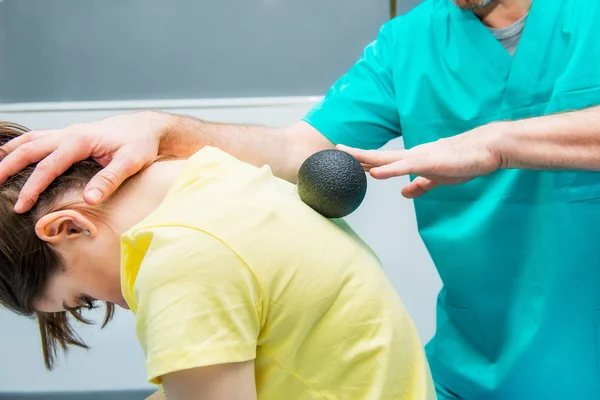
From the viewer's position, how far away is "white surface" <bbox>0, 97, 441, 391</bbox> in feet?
4.56

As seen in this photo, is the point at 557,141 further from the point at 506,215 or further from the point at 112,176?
the point at 112,176

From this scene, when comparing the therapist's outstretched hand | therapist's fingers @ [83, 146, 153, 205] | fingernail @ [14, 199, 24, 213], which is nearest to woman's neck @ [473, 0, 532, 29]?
the therapist's outstretched hand

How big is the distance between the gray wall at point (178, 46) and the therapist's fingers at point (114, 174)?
730mm

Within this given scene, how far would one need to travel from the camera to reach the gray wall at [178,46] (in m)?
1.36

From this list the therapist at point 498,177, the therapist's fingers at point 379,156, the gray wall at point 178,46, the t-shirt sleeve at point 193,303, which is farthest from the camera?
the gray wall at point 178,46

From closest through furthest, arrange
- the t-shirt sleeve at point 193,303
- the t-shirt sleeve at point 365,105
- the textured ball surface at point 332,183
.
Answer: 1. the t-shirt sleeve at point 193,303
2. the textured ball surface at point 332,183
3. the t-shirt sleeve at point 365,105

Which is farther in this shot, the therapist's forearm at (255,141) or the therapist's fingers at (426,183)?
the therapist's forearm at (255,141)

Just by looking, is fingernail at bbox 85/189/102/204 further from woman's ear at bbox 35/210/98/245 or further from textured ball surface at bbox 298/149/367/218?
textured ball surface at bbox 298/149/367/218

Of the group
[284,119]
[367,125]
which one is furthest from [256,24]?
[367,125]

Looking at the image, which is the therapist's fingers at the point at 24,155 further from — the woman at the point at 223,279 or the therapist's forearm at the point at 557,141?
the therapist's forearm at the point at 557,141

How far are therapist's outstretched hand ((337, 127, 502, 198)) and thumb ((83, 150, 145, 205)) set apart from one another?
0.27 meters

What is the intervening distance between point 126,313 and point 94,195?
0.93m

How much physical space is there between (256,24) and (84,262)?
2.84 ft

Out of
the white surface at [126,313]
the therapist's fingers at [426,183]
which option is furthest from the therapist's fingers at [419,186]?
the white surface at [126,313]
